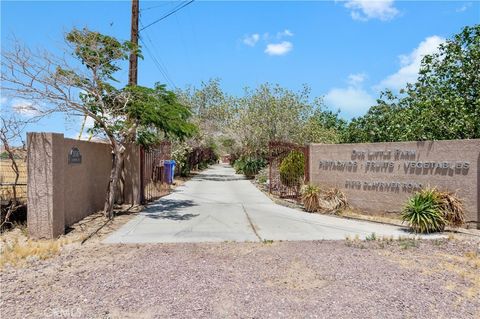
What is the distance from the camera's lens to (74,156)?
10617 millimetres

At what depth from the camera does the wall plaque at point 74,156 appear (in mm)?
10304

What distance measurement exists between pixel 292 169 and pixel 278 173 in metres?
2.13

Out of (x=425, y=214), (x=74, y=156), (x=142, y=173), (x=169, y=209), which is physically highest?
(x=74, y=156)

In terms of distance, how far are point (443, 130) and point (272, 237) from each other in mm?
8134

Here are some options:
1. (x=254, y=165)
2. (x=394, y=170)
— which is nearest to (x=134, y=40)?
(x=394, y=170)

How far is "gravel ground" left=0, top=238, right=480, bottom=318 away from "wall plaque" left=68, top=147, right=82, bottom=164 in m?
2.69

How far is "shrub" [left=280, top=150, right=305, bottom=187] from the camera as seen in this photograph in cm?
1755

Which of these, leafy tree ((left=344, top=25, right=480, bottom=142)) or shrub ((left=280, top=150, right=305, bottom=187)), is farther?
shrub ((left=280, top=150, right=305, bottom=187))

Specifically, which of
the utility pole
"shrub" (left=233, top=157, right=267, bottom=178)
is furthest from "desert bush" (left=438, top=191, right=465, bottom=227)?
"shrub" (left=233, top=157, right=267, bottom=178)

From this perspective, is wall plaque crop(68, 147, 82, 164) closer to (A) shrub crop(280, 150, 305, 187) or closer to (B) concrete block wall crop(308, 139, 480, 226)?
(B) concrete block wall crop(308, 139, 480, 226)

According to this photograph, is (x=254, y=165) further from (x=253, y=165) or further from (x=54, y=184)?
(x=54, y=184)

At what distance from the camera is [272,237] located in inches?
375

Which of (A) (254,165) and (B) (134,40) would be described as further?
(A) (254,165)

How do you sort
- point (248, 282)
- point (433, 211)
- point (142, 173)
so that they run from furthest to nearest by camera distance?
point (142, 173) < point (433, 211) < point (248, 282)
